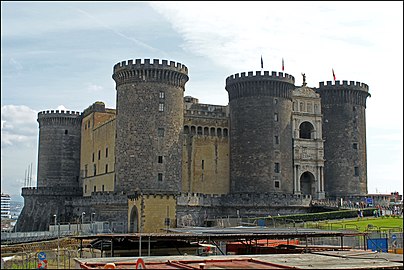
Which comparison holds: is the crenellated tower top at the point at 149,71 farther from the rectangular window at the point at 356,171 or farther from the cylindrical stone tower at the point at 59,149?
the rectangular window at the point at 356,171

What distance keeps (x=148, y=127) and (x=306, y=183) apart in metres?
20.4

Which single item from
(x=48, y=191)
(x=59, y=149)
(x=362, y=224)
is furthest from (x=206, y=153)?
(x=59, y=149)

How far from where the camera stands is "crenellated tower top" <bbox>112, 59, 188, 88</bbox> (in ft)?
184

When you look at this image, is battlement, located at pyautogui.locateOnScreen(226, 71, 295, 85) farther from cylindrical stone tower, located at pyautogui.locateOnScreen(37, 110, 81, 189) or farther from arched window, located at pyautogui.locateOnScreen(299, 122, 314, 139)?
cylindrical stone tower, located at pyautogui.locateOnScreen(37, 110, 81, 189)

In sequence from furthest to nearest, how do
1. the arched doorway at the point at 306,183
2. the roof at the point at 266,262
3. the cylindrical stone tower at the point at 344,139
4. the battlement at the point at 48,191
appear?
1. the battlement at the point at 48,191
2. the cylindrical stone tower at the point at 344,139
3. the arched doorway at the point at 306,183
4. the roof at the point at 266,262

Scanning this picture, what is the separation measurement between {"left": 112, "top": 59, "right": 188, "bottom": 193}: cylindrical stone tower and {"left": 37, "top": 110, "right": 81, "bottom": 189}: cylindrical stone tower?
19671 millimetres

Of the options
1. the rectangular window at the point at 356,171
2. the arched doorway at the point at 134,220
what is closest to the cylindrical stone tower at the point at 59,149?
the arched doorway at the point at 134,220

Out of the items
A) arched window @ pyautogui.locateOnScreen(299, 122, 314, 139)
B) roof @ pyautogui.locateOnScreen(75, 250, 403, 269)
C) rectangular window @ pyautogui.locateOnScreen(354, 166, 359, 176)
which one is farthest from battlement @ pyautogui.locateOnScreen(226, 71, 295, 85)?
roof @ pyautogui.locateOnScreen(75, 250, 403, 269)

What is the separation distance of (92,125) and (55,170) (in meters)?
9.10

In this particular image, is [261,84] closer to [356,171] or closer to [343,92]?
[343,92]

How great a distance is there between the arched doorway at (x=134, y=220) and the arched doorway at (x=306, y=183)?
70.9ft

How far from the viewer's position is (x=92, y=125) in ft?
228

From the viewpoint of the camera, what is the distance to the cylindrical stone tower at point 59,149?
243 ft

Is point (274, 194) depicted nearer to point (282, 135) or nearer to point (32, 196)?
point (282, 135)
